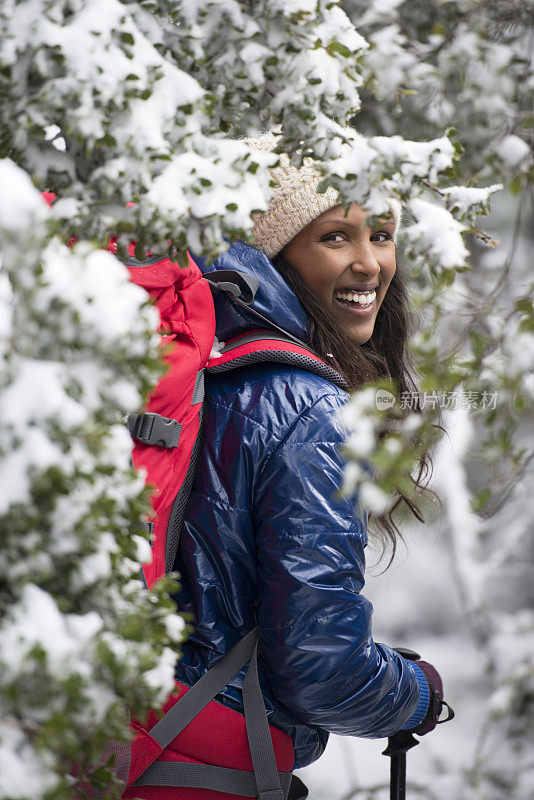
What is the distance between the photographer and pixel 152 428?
149 cm

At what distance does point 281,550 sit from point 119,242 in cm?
76

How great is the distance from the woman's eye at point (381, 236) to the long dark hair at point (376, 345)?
0.23m

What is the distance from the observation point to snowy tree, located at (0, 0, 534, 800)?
88 cm

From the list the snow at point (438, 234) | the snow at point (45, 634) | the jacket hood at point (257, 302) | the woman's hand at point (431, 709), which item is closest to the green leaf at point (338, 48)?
the snow at point (438, 234)

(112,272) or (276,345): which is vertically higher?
(112,272)

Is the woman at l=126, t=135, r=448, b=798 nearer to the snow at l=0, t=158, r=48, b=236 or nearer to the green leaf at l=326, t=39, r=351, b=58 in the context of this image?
the green leaf at l=326, t=39, r=351, b=58

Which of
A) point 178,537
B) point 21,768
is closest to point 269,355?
point 178,537

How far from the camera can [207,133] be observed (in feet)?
4.19

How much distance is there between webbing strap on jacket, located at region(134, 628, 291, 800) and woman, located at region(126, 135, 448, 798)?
1.2 inches

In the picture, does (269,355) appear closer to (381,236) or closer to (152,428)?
(152,428)

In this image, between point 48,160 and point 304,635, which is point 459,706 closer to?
point 304,635

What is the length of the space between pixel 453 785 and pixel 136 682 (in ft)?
13.7

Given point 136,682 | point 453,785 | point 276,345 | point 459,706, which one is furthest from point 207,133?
point 459,706
